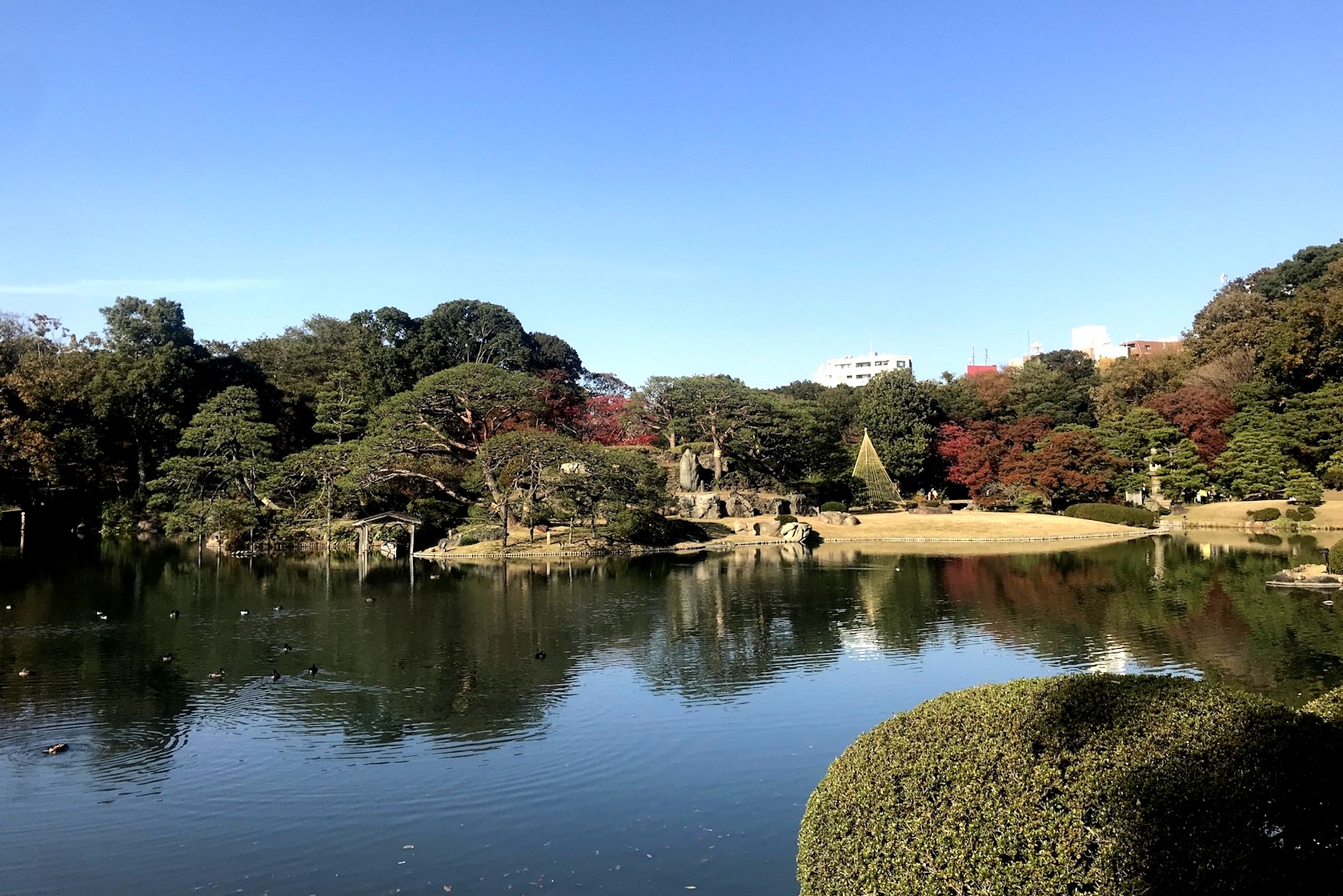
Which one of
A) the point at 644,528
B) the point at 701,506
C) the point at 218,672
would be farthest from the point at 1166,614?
the point at 701,506

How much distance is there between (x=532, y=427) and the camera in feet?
141

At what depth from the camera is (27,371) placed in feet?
140

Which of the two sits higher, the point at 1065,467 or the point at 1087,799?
the point at 1065,467

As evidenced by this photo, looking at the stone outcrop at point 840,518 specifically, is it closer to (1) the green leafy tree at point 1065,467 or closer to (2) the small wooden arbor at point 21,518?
(1) the green leafy tree at point 1065,467

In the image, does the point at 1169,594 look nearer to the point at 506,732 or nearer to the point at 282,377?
the point at 506,732

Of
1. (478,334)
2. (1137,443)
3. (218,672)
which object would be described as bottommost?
(218,672)

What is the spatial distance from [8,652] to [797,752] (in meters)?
14.7

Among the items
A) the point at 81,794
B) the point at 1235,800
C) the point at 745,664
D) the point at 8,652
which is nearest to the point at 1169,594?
the point at 745,664

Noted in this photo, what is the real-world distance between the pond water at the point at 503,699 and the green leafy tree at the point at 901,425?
22.0 meters

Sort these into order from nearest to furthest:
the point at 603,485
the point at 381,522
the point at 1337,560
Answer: the point at 1337,560 < the point at 603,485 < the point at 381,522

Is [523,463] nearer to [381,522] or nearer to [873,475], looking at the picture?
[381,522]

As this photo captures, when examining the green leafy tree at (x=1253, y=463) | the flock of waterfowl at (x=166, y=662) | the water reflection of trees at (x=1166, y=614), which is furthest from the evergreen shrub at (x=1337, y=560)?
the green leafy tree at (x=1253, y=463)

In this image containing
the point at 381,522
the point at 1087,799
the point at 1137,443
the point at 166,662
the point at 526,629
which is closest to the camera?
the point at 1087,799

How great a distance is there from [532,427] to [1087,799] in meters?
38.9
